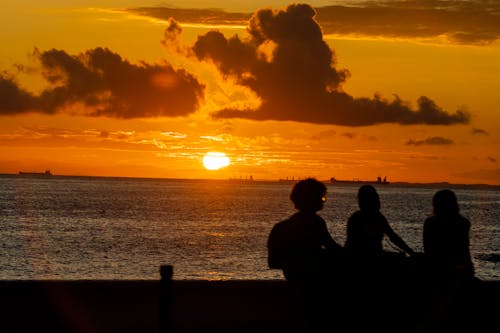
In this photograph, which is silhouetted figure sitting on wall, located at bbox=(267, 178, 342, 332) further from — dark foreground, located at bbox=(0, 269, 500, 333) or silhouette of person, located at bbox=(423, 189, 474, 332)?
silhouette of person, located at bbox=(423, 189, 474, 332)

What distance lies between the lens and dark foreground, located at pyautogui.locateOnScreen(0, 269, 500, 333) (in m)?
9.25

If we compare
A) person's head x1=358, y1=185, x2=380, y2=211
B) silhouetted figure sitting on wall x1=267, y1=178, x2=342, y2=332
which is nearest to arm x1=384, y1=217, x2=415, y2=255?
person's head x1=358, y1=185, x2=380, y2=211

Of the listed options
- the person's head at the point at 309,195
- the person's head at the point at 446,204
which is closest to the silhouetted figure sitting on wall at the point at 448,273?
the person's head at the point at 446,204

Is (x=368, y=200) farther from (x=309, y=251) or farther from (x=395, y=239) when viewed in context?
(x=309, y=251)

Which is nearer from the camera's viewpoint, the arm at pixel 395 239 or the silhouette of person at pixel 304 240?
the silhouette of person at pixel 304 240

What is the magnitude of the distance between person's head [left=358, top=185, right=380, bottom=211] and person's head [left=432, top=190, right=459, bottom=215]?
62cm

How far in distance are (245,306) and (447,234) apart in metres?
4.50

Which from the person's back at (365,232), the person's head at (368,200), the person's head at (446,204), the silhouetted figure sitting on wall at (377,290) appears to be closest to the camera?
the silhouetted figure sitting on wall at (377,290)

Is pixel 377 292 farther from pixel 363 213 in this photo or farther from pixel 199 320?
pixel 199 320

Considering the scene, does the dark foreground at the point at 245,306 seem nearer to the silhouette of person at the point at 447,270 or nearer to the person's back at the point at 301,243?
the silhouette of person at the point at 447,270

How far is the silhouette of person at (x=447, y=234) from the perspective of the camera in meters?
9.91

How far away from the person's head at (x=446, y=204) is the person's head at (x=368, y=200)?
2.05 feet

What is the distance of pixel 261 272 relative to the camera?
50.3m

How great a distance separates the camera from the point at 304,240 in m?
9.14
